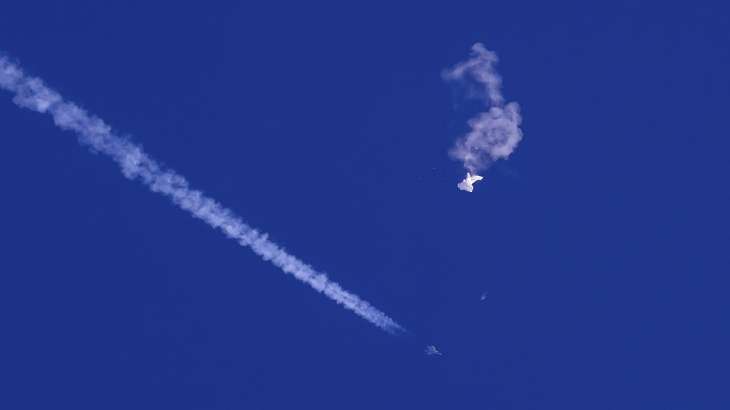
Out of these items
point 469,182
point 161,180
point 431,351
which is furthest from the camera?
point 431,351

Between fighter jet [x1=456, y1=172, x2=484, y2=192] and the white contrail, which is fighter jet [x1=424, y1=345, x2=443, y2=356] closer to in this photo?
the white contrail

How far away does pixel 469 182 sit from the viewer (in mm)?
39000

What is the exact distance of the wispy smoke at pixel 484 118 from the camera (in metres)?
38.8

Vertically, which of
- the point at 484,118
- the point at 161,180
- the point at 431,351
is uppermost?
the point at 484,118

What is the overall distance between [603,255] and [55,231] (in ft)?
72.1

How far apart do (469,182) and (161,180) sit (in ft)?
40.3

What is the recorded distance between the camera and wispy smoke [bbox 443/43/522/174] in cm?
3875

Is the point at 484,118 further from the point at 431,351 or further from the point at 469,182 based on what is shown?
the point at 431,351

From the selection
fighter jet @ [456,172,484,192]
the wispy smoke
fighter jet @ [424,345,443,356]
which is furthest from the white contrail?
the wispy smoke

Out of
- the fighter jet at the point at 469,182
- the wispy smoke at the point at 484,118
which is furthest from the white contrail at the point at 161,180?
the wispy smoke at the point at 484,118

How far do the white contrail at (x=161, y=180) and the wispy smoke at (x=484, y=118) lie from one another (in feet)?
23.9

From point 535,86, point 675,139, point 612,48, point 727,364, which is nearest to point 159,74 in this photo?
point 535,86

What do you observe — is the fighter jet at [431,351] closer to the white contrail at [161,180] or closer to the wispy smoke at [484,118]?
the white contrail at [161,180]

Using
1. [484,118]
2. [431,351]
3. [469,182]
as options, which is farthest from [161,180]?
[484,118]
